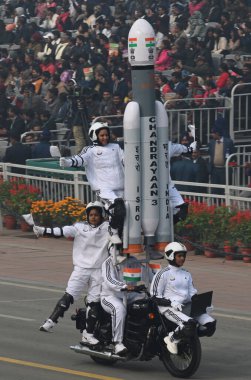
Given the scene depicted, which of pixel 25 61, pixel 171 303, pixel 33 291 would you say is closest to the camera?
pixel 171 303

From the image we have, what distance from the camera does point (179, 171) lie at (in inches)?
1030

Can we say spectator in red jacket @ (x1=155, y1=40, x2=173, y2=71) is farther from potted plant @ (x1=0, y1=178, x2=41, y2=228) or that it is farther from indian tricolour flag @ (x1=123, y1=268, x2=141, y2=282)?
indian tricolour flag @ (x1=123, y1=268, x2=141, y2=282)

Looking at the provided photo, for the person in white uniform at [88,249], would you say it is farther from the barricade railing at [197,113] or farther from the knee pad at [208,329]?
the barricade railing at [197,113]

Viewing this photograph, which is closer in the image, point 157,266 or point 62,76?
point 157,266

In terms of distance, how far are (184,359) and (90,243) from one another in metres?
1.92

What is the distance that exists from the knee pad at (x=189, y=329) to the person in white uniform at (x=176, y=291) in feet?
0.35

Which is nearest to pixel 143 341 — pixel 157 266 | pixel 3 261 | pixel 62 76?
pixel 157 266

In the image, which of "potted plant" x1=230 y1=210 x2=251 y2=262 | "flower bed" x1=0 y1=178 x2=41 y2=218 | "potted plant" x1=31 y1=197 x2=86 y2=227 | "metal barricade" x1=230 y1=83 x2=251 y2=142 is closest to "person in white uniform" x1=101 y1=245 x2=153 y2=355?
"potted plant" x1=230 y1=210 x2=251 y2=262

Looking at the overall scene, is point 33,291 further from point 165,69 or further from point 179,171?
point 165,69

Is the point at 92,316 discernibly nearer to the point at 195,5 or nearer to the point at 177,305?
the point at 177,305

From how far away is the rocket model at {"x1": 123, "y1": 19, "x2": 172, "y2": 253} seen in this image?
1558cm

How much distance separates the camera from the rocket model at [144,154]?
51.1ft

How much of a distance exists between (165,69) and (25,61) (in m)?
5.26

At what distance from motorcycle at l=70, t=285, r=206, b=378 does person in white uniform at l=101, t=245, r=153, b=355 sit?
11cm
